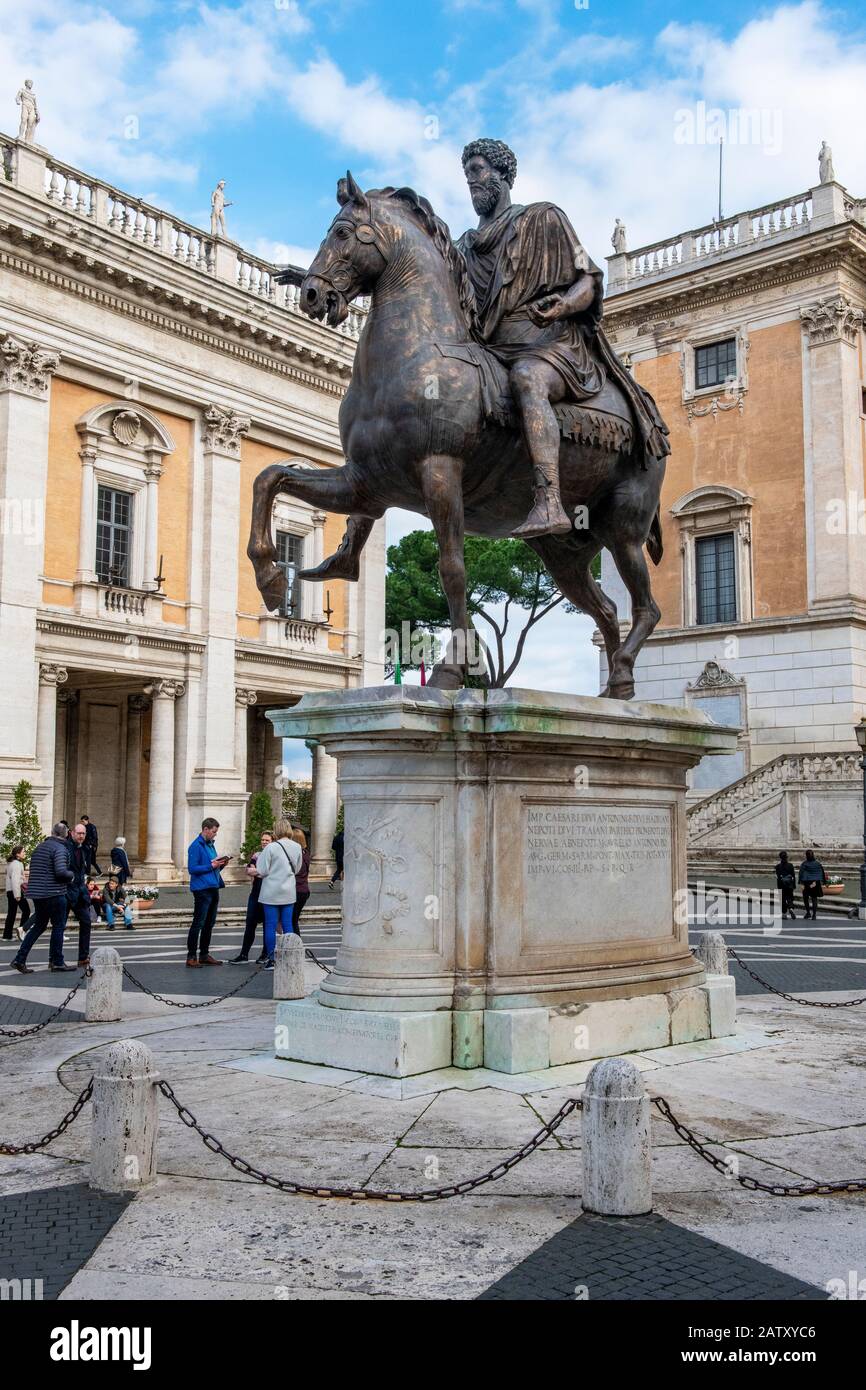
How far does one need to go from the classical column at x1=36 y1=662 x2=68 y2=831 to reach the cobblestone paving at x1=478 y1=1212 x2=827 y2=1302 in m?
24.3

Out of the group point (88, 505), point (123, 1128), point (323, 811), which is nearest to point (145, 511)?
point (88, 505)

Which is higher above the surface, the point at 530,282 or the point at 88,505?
the point at 88,505

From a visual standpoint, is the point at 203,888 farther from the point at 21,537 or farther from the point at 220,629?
the point at 220,629

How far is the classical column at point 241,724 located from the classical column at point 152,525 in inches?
150

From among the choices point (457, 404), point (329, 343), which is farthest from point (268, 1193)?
point (329, 343)

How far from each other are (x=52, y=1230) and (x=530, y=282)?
6170 millimetres

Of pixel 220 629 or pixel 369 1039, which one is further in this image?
pixel 220 629

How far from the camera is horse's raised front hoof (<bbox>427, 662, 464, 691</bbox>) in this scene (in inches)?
297

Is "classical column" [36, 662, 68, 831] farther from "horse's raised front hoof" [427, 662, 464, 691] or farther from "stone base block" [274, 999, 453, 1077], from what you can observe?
"horse's raised front hoof" [427, 662, 464, 691]

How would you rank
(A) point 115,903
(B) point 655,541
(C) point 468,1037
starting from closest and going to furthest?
(C) point 468,1037 < (B) point 655,541 < (A) point 115,903

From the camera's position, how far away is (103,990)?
9.69m
